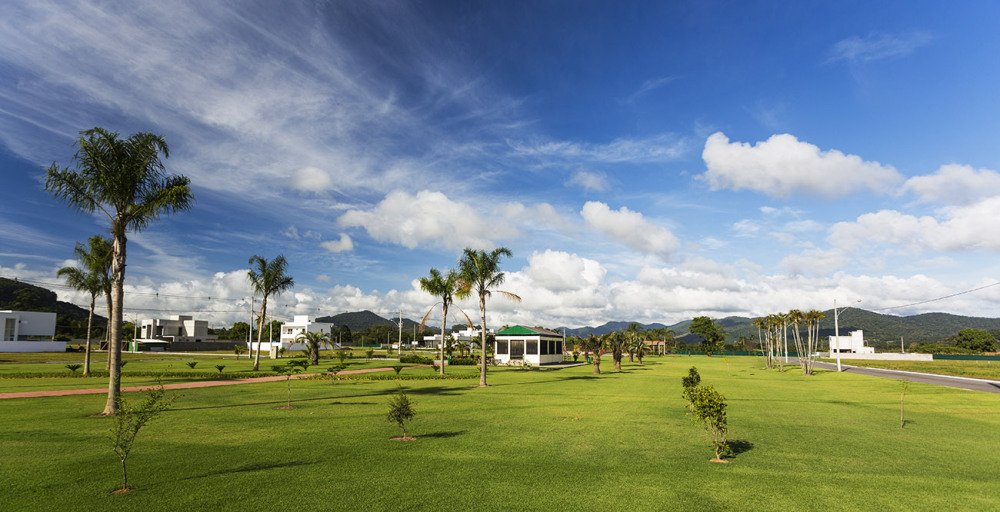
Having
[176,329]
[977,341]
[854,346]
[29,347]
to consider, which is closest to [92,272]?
[29,347]

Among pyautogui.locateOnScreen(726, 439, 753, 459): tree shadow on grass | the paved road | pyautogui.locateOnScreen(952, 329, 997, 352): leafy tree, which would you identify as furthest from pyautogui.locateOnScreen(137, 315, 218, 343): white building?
pyautogui.locateOnScreen(952, 329, 997, 352): leafy tree

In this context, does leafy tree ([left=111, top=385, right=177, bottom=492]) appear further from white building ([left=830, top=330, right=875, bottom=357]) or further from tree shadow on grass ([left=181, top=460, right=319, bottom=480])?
white building ([left=830, top=330, right=875, bottom=357])

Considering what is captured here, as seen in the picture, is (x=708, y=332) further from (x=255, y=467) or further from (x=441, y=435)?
(x=255, y=467)

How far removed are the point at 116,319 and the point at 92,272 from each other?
25852mm

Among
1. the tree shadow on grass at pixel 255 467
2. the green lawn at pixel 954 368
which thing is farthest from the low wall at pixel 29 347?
the green lawn at pixel 954 368

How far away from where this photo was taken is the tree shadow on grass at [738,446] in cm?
1361

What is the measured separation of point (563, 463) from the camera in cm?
1228

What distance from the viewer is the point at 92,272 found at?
3856 centimetres

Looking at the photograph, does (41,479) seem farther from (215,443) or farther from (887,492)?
(887,492)

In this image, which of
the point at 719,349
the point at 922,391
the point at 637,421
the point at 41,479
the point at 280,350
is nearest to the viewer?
the point at 41,479

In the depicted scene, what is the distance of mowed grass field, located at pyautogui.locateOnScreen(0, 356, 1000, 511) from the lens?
31.2ft

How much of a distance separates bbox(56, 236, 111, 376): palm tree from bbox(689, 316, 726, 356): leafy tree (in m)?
136

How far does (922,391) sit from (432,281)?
116ft

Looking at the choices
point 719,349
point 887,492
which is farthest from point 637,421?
point 719,349
